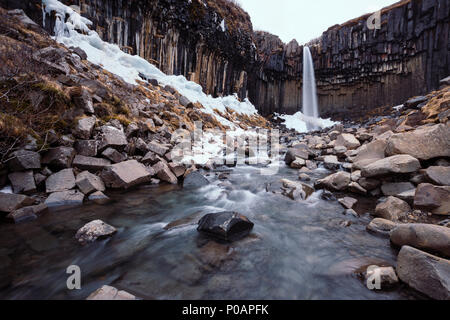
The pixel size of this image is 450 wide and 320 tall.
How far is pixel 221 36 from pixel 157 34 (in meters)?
10.6

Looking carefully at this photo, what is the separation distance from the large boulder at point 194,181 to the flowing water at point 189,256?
1566 millimetres

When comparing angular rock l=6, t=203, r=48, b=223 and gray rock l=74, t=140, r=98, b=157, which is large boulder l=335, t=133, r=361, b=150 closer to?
gray rock l=74, t=140, r=98, b=157

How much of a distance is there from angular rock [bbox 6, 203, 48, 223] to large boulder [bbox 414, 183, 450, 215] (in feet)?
21.6

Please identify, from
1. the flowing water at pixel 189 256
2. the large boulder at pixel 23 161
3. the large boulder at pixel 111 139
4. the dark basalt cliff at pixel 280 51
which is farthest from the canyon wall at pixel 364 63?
the flowing water at pixel 189 256

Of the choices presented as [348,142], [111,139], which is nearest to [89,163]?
[111,139]

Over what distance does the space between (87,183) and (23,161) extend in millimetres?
1172

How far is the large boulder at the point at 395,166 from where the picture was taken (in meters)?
4.21

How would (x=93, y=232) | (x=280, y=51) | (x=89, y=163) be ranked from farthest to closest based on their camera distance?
(x=280, y=51)
(x=89, y=163)
(x=93, y=232)

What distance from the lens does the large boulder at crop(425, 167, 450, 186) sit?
374cm

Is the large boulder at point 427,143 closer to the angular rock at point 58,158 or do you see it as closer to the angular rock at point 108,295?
the angular rock at point 108,295

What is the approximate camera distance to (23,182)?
12.6 feet

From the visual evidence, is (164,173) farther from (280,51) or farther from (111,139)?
(280,51)
